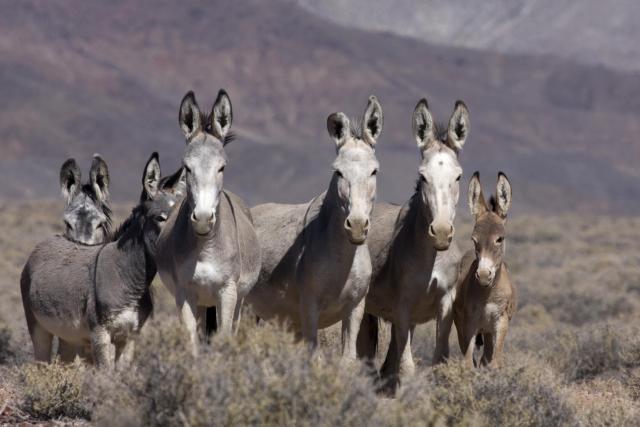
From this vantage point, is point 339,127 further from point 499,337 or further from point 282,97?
point 282,97

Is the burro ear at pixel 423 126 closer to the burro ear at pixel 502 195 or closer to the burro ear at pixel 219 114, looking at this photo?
the burro ear at pixel 502 195

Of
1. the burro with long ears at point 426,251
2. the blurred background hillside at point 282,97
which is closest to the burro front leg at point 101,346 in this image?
the burro with long ears at point 426,251

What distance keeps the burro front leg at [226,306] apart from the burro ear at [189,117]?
1306mm

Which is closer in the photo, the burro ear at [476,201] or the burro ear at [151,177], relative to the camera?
the burro ear at [151,177]

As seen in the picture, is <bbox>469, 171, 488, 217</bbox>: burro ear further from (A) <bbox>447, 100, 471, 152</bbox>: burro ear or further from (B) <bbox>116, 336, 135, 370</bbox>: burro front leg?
(B) <bbox>116, 336, 135, 370</bbox>: burro front leg

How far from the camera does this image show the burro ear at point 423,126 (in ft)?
35.5

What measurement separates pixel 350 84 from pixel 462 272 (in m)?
155

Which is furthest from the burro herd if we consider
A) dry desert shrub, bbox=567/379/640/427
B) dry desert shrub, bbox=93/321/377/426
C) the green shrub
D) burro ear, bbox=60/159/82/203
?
dry desert shrub, bbox=93/321/377/426

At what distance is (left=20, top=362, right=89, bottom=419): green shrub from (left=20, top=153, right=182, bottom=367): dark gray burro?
31.7 inches

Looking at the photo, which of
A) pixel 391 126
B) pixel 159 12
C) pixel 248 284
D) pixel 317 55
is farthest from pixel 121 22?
pixel 248 284

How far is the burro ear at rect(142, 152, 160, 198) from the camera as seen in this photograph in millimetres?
11344

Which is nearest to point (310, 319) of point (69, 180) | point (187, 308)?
point (187, 308)

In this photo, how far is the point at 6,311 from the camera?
21562mm

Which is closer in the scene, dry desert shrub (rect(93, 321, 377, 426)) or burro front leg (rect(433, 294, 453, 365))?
dry desert shrub (rect(93, 321, 377, 426))
